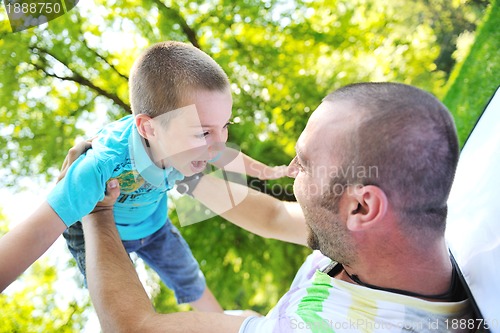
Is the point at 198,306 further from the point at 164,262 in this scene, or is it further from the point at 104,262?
the point at 104,262

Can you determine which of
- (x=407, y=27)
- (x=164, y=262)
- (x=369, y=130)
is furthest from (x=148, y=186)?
(x=407, y=27)

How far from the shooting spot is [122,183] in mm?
1837

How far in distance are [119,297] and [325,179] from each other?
73 centimetres

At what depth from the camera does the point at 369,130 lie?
1274 millimetres

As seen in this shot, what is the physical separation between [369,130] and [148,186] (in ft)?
3.27

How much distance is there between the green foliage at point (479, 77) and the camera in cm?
342

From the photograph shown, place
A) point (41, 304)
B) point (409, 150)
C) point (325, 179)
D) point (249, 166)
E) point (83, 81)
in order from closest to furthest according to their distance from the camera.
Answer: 1. point (409, 150)
2. point (325, 179)
3. point (249, 166)
4. point (41, 304)
5. point (83, 81)

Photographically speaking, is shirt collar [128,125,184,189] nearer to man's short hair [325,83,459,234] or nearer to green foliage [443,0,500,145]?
man's short hair [325,83,459,234]

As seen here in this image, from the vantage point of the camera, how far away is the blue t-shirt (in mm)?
1590

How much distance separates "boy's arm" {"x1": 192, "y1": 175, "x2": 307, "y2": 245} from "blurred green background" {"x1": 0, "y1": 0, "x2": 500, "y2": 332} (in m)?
1.23

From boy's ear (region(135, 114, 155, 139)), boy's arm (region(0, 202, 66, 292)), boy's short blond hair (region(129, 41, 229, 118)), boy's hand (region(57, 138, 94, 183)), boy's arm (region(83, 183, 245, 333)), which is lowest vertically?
boy's arm (region(83, 183, 245, 333))

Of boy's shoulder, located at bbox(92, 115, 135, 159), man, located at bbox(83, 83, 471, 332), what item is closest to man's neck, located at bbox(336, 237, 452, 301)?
man, located at bbox(83, 83, 471, 332)

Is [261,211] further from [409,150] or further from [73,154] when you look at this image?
[409,150]

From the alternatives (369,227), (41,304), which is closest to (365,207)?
(369,227)
